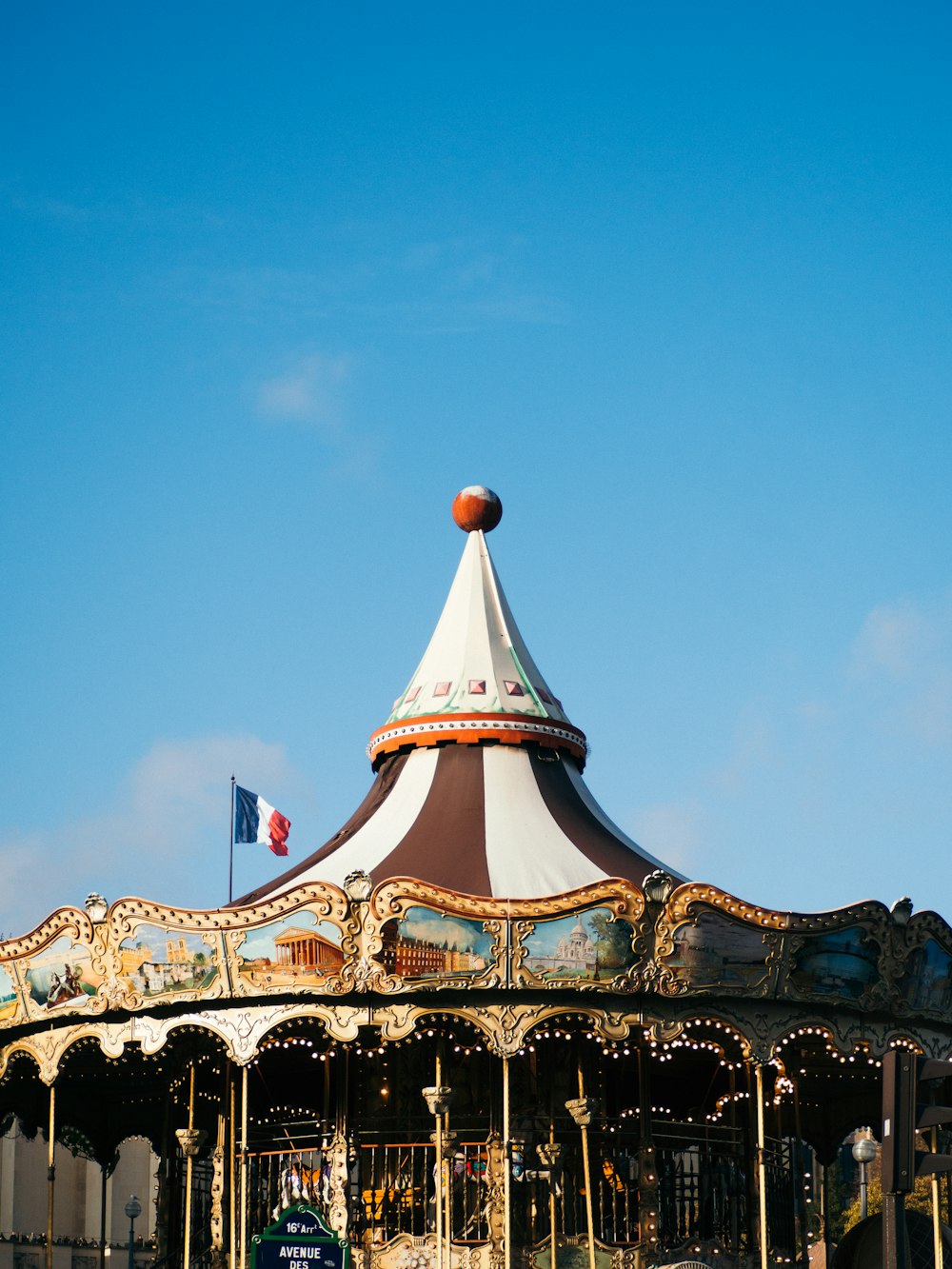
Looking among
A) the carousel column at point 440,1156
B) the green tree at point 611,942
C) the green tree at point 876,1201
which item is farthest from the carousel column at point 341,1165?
the green tree at point 876,1201

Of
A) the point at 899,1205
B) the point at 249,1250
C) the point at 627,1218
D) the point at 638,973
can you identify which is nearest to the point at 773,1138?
the point at 627,1218

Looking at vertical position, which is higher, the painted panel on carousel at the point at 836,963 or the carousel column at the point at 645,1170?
the painted panel on carousel at the point at 836,963

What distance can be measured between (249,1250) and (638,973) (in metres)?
5.76

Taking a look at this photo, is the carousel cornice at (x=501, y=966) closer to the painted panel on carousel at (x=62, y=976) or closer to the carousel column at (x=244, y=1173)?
the painted panel on carousel at (x=62, y=976)

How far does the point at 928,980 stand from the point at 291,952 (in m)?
7.65

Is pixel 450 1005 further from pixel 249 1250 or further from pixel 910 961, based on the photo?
pixel 910 961

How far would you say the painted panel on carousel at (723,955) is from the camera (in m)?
20.8

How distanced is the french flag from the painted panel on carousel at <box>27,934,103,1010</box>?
19.0ft

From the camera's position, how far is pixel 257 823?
27875mm

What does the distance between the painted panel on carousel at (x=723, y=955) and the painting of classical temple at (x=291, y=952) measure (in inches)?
151

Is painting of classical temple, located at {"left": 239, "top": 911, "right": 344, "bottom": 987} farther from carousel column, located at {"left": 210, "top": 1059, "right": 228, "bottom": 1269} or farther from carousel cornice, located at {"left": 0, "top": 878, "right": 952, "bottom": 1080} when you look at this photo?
carousel column, located at {"left": 210, "top": 1059, "right": 228, "bottom": 1269}

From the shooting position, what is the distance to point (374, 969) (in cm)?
2052

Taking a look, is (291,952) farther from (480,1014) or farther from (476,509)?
(476,509)

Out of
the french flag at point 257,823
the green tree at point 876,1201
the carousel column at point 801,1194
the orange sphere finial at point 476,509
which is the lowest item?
the green tree at point 876,1201
